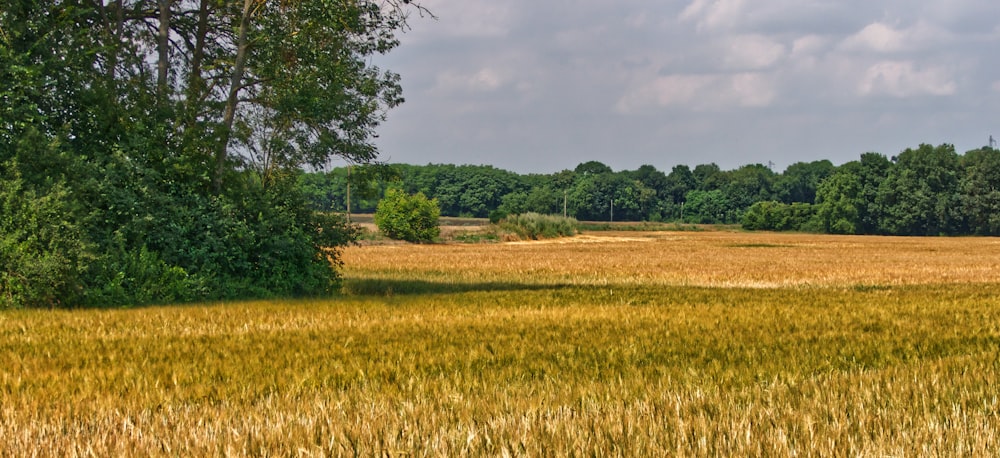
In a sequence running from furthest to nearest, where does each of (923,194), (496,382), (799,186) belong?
(799,186) → (923,194) → (496,382)

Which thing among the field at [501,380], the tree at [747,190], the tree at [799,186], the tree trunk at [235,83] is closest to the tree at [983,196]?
the tree at [747,190]

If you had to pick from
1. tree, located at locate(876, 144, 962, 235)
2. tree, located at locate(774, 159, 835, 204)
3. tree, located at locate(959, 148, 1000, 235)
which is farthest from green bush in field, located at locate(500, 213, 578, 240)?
tree, located at locate(774, 159, 835, 204)

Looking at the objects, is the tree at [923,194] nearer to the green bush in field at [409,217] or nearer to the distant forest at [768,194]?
the distant forest at [768,194]

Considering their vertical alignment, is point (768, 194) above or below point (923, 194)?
above

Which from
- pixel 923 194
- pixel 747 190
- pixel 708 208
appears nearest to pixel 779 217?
pixel 923 194

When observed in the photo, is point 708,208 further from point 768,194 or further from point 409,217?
point 409,217

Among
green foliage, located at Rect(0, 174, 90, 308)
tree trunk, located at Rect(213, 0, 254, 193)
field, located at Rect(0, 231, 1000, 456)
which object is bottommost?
field, located at Rect(0, 231, 1000, 456)

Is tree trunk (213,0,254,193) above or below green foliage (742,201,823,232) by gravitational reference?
above

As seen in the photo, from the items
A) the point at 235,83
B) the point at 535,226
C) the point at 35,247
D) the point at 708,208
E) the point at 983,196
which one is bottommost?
the point at 535,226

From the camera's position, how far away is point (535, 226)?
260 feet

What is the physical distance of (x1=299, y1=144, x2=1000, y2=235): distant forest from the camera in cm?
11318

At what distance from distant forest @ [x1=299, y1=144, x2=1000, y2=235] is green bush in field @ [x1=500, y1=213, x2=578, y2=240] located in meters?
9.23

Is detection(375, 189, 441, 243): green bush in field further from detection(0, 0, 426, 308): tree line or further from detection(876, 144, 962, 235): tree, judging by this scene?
detection(876, 144, 962, 235): tree

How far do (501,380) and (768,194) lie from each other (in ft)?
598
